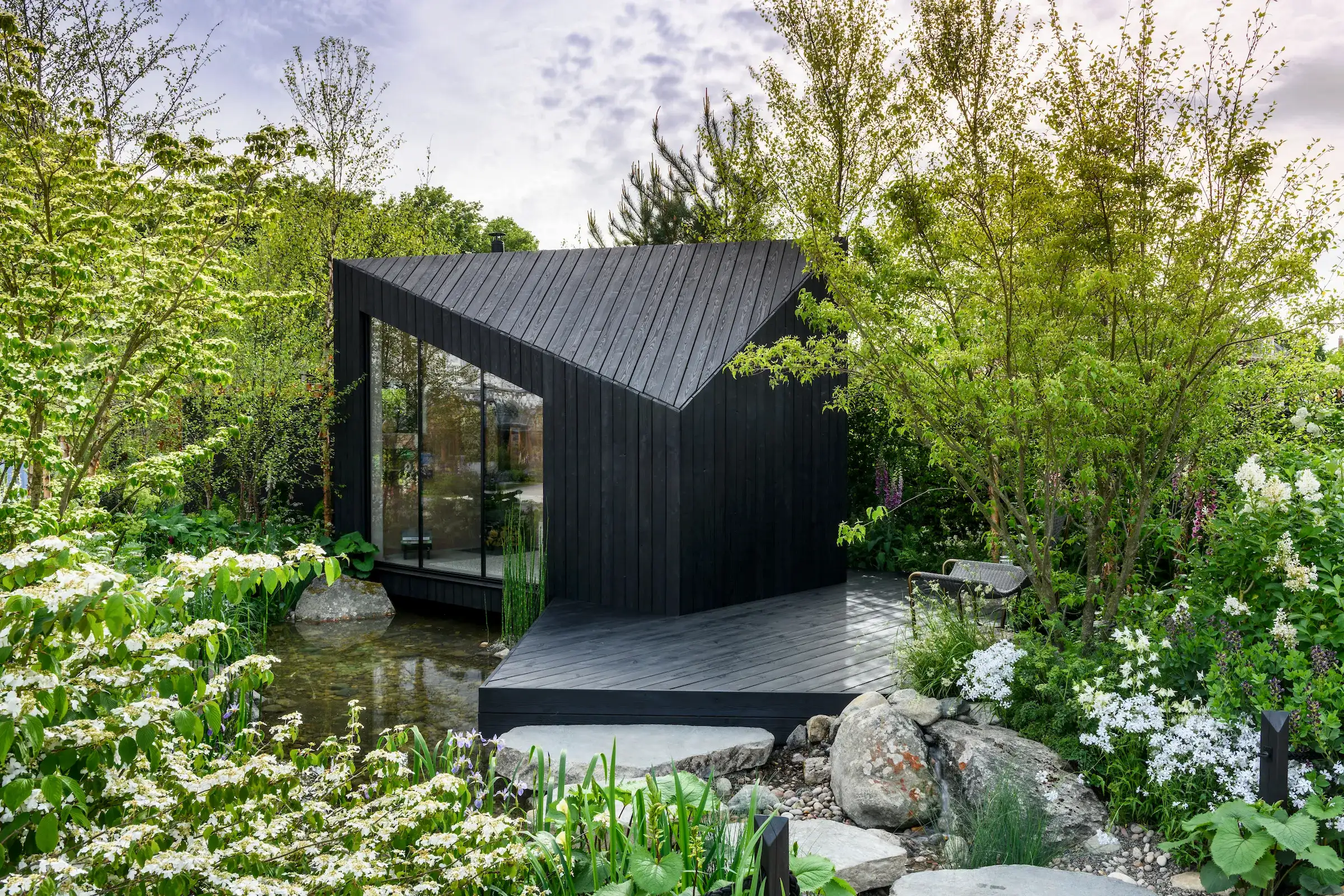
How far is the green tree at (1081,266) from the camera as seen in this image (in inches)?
148

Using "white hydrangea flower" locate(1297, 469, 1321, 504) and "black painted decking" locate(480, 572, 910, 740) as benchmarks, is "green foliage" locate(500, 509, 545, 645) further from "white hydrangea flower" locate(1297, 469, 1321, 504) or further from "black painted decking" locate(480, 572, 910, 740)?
"white hydrangea flower" locate(1297, 469, 1321, 504)

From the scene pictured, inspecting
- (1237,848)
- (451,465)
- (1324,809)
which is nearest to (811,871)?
(1237,848)

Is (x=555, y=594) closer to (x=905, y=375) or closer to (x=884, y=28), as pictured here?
(x=905, y=375)

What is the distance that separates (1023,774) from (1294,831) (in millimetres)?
941

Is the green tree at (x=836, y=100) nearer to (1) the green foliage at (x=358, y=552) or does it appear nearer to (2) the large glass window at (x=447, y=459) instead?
(2) the large glass window at (x=447, y=459)

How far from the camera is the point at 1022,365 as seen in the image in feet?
13.4

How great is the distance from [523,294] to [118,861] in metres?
6.22

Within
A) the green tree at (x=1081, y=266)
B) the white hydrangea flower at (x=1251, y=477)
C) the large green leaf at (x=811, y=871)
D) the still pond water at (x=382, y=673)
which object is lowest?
the still pond water at (x=382, y=673)

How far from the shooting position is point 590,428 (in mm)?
6727

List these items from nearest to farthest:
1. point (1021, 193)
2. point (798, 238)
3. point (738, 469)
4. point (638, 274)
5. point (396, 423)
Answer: point (1021, 193)
point (798, 238)
point (738, 469)
point (638, 274)
point (396, 423)

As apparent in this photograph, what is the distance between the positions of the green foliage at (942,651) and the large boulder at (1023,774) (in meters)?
0.39

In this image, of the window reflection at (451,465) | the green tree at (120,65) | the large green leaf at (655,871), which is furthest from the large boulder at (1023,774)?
the green tree at (120,65)

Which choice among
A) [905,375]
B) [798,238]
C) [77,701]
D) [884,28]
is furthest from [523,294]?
[884,28]

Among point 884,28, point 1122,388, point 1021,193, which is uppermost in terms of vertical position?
point 884,28
